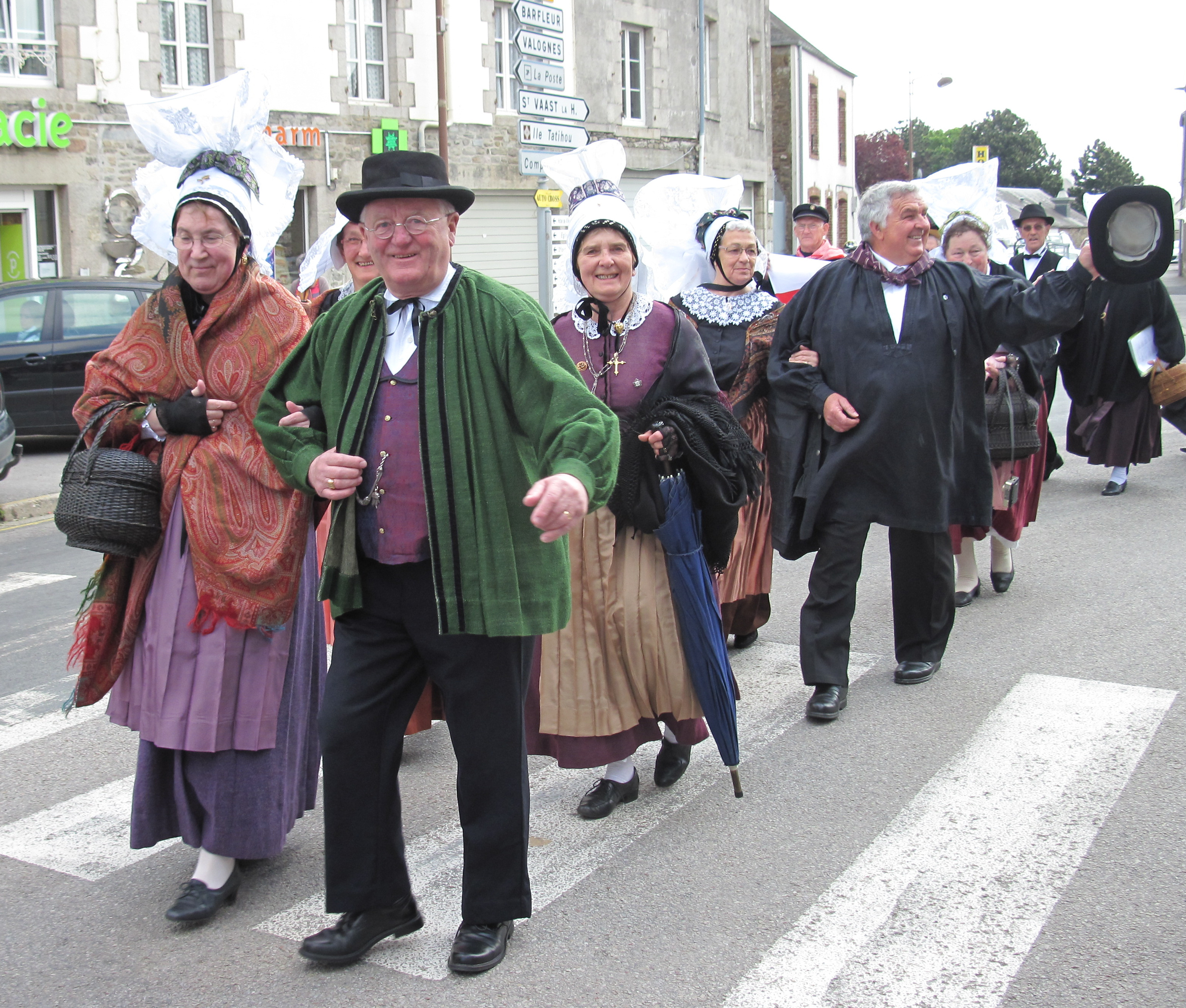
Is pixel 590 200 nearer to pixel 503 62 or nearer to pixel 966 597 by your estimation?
pixel 966 597

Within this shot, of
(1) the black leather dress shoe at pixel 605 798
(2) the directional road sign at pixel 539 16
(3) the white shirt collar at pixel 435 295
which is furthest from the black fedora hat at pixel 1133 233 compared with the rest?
(2) the directional road sign at pixel 539 16

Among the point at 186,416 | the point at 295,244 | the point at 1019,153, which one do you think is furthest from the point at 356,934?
the point at 1019,153

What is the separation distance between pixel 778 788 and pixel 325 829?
1.71m

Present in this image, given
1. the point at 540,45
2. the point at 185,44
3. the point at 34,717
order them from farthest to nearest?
1. the point at 185,44
2. the point at 540,45
3. the point at 34,717

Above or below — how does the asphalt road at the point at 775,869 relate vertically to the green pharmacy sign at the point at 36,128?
below

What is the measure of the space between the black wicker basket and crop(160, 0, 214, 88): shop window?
1640 centimetres

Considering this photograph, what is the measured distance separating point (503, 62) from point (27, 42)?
9.07 meters

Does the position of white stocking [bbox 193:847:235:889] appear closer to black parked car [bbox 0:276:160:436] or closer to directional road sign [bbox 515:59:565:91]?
black parked car [bbox 0:276:160:436]

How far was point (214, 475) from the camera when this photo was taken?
345 centimetres

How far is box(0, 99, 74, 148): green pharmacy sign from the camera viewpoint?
16312mm

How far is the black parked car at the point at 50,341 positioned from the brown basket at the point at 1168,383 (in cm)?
853

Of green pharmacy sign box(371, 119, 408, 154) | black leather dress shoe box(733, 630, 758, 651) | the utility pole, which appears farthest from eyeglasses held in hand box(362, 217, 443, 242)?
green pharmacy sign box(371, 119, 408, 154)

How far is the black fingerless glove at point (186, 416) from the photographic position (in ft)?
11.3

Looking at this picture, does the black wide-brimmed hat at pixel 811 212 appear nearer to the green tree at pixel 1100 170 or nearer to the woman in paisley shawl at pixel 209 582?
the woman in paisley shawl at pixel 209 582
